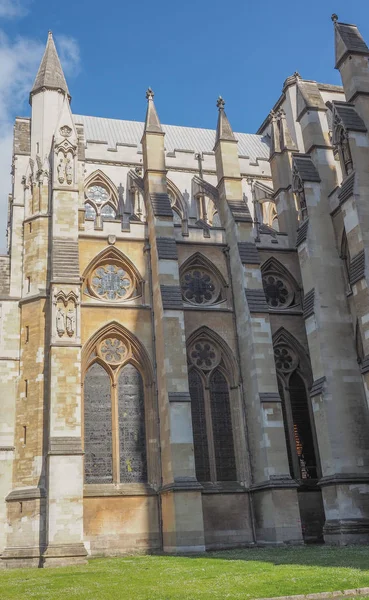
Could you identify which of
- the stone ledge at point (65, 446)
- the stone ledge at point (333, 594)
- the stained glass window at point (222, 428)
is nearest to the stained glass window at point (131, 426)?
the stone ledge at point (65, 446)

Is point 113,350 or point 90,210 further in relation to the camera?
point 90,210

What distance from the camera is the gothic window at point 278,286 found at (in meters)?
24.0

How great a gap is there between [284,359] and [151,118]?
35.0ft

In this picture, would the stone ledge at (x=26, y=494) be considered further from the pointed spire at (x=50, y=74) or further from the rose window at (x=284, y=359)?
the pointed spire at (x=50, y=74)

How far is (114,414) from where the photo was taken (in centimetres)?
2066

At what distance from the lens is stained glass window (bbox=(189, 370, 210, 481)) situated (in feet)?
68.0

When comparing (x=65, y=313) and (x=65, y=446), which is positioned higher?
(x=65, y=313)

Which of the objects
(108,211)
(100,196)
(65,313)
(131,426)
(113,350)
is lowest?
(131,426)

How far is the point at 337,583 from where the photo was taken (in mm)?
9445

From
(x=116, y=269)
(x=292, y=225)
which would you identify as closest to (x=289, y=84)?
(x=292, y=225)

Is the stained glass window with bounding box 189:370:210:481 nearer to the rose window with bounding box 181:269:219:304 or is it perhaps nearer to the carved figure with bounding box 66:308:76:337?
the rose window with bounding box 181:269:219:304

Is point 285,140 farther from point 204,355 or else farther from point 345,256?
point 204,355

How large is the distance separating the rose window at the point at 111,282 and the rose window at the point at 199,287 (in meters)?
Answer: 2.16

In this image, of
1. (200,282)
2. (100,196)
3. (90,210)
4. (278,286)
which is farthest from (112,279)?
(100,196)
